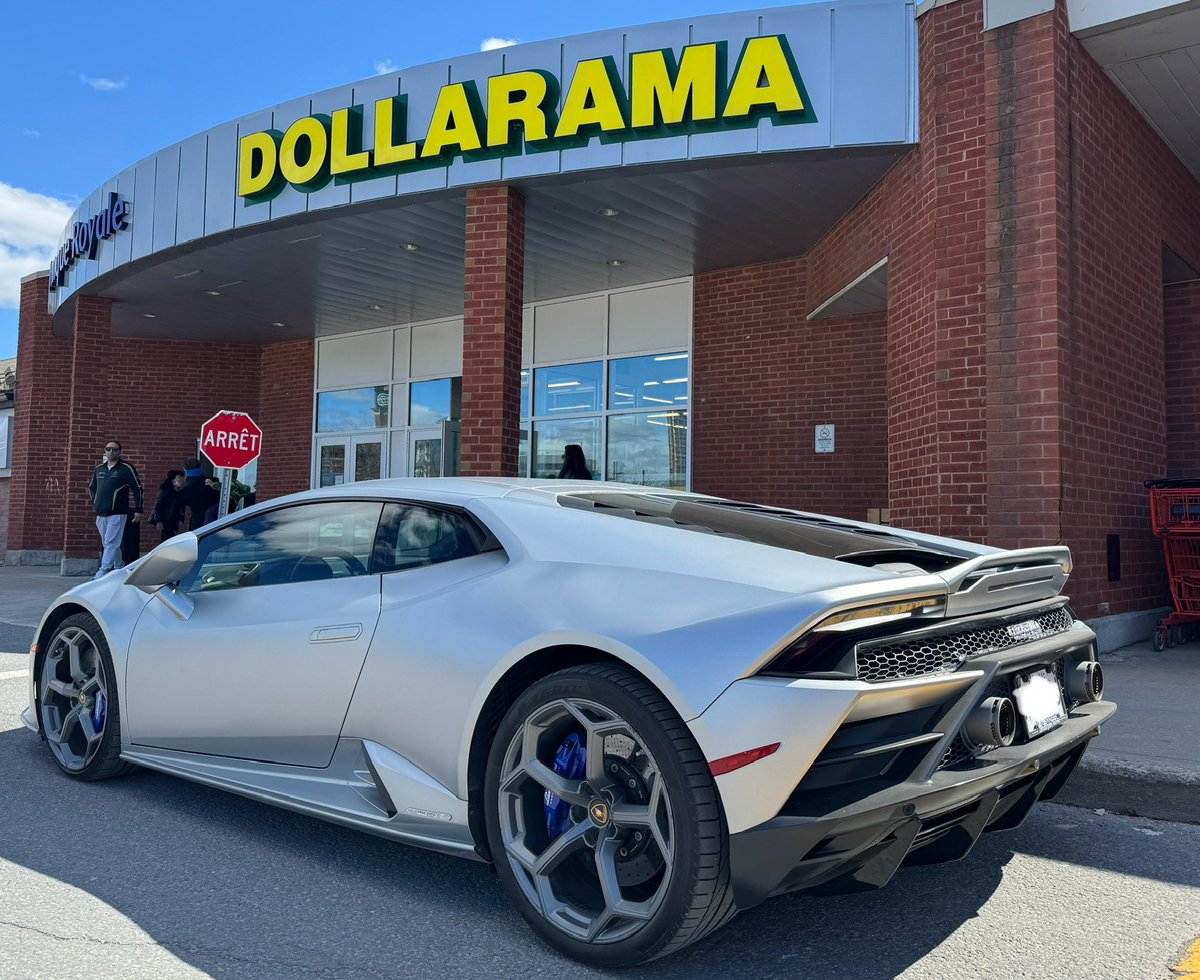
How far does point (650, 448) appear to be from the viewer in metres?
13.0

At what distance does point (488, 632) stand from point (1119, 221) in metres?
7.57

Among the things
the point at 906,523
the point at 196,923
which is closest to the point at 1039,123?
the point at 906,523

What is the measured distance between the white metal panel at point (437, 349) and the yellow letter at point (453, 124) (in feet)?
20.3

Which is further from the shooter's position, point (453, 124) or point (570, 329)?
point (570, 329)

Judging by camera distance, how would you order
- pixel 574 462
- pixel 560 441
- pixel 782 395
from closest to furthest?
1. pixel 782 395
2. pixel 574 462
3. pixel 560 441

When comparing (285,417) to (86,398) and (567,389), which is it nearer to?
(86,398)

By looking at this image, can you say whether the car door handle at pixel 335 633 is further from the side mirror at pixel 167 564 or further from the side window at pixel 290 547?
the side mirror at pixel 167 564

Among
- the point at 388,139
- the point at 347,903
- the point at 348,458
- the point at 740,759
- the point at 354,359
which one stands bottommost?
the point at 347,903

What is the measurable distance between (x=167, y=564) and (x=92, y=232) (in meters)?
11.4

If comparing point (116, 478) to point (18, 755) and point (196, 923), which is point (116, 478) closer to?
point (18, 755)

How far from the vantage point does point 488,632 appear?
2879mm

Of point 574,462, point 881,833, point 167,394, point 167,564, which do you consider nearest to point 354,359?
point 167,394

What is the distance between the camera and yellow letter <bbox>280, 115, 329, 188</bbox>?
1015cm

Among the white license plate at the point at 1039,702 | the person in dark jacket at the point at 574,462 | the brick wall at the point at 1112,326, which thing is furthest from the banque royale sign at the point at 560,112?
the white license plate at the point at 1039,702
